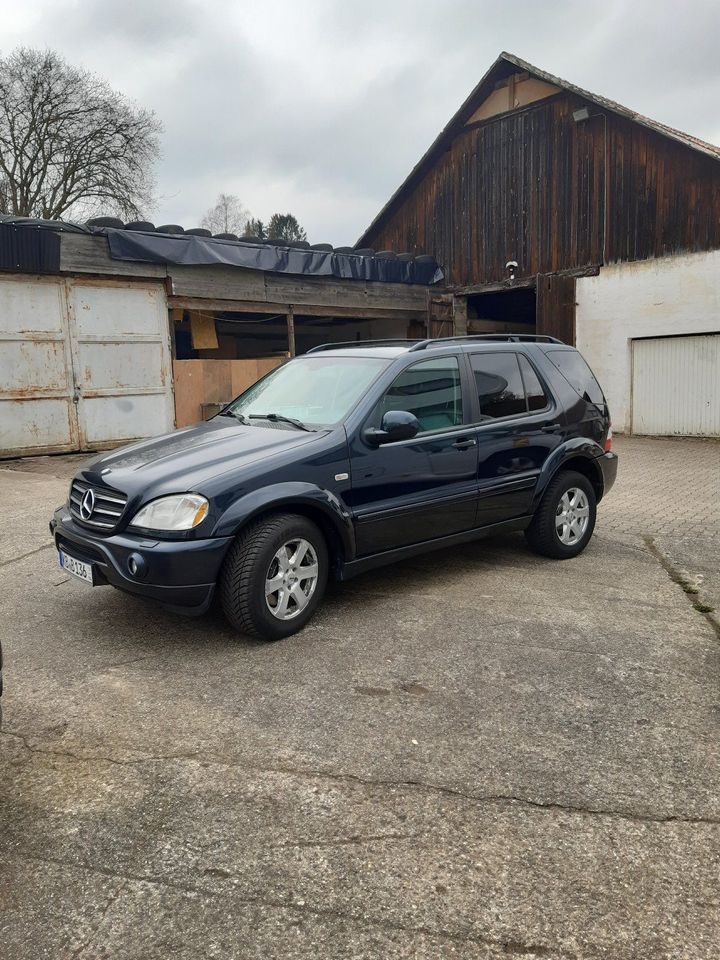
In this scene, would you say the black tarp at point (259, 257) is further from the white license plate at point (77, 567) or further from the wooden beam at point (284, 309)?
the white license plate at point (77, 567)

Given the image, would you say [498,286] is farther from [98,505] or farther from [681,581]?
[98,505]

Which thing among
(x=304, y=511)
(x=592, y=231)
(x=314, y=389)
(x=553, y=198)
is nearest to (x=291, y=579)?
(x=304, y=511)

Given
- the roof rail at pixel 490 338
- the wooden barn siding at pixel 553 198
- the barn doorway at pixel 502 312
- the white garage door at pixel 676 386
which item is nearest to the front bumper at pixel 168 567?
the roof rail at pixel 490 338

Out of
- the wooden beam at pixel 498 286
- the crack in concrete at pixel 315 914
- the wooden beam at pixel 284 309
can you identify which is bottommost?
the crack in concrete at pixel 315 914

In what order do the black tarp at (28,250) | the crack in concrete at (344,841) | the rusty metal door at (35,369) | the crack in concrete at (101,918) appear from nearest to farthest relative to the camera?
the crack in concrete at (101,918) → the crack in concrete at (344,841) → the black tarp at (28,250) → the rusty metal door at (35,369)

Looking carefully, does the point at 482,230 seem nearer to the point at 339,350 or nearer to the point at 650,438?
the point at 650,438

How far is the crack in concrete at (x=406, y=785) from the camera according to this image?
260 cm

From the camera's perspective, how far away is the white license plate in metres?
4.12

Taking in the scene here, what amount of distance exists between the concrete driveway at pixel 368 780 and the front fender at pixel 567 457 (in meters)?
1.01

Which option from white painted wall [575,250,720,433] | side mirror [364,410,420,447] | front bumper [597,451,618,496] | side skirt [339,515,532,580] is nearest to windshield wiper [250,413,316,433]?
side mirror [364,410,420,447]

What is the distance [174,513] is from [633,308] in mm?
13161

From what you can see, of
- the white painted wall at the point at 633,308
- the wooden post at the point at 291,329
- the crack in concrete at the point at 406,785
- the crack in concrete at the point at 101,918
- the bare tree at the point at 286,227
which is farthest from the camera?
the bare tree at the point at 286,227

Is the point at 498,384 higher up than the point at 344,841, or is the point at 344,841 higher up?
the point at 498,384

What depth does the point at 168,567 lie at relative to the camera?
380 centimetres
